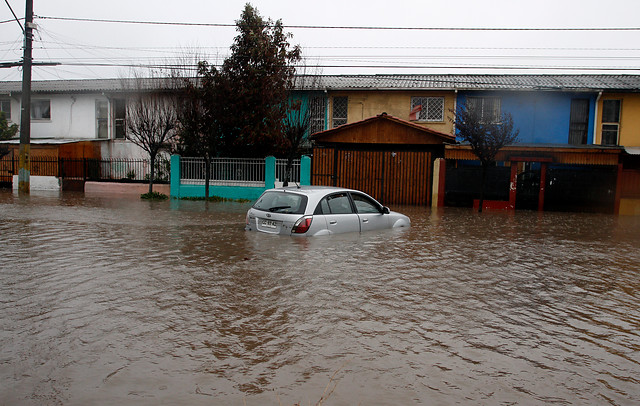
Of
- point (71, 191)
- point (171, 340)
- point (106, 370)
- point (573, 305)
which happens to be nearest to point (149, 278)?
point (171, 340)

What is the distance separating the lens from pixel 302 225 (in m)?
9.88

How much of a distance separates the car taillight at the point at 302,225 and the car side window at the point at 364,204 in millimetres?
1531

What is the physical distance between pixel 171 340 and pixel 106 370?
0.76 meters

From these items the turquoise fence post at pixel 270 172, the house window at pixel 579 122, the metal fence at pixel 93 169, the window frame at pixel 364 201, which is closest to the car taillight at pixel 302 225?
the window frame at pixel 364 201

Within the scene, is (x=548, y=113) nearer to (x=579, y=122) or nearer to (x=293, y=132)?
(x=579, y=122)

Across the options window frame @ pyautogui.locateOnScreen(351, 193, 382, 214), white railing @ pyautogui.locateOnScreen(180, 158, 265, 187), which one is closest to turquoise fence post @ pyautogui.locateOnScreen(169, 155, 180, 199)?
white railing @ pyautogui.locateOnScreen(180, 158, 265, 187)

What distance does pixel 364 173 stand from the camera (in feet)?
72.9

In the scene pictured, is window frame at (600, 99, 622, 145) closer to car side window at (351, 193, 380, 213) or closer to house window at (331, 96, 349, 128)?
house window at (331, 96, 349, 128)

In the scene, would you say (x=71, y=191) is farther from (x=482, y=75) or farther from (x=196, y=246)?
(x=482, y=75)

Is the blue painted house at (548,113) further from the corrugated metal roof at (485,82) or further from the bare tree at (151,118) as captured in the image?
the bare tree at (151,118)

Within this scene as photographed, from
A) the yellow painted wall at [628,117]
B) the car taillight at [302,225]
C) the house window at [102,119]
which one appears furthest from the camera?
the house window at [102,119]

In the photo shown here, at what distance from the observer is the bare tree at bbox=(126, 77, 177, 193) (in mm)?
22438

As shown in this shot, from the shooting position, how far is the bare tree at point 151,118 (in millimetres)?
22438

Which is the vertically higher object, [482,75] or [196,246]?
[482,75]
